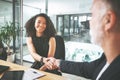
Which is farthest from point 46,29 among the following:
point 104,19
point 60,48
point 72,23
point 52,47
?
point 104,19

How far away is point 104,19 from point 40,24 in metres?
2.20

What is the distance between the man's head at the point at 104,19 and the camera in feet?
3.31

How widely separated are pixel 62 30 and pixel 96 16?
103 inches

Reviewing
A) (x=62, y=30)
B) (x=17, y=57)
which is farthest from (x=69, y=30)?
(x=17, y=57)

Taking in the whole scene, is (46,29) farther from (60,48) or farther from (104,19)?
(104,19)

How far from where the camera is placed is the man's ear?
1.01 meters

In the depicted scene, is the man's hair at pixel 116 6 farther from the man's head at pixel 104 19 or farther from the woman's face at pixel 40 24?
the woman's face at pixel 40 24

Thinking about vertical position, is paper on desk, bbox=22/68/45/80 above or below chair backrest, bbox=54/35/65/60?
below

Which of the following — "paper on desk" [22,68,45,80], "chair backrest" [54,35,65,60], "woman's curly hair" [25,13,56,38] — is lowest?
"paper on desk" [22,68,45,80]

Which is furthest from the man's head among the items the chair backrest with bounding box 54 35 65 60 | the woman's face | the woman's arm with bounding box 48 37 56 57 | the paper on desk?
the woman's face

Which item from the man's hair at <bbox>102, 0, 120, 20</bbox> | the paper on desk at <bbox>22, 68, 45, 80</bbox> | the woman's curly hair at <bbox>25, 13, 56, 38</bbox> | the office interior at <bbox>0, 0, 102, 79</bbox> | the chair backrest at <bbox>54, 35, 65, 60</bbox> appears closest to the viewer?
the man's hair at <bbox>102, 0, 120, 20</bbox>

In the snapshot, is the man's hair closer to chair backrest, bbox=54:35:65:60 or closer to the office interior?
chair backrest, bbox=54:35:65:60

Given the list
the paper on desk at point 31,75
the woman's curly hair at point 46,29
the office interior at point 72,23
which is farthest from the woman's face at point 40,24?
the paper on desk at point 31,75

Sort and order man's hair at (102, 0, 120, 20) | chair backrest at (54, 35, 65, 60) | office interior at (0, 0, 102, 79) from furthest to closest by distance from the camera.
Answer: office interior at (0, 0, 102, 79) < chair backrest at (54, 35, 65, 60) < man's hair at (102, 0, 120, 20)
